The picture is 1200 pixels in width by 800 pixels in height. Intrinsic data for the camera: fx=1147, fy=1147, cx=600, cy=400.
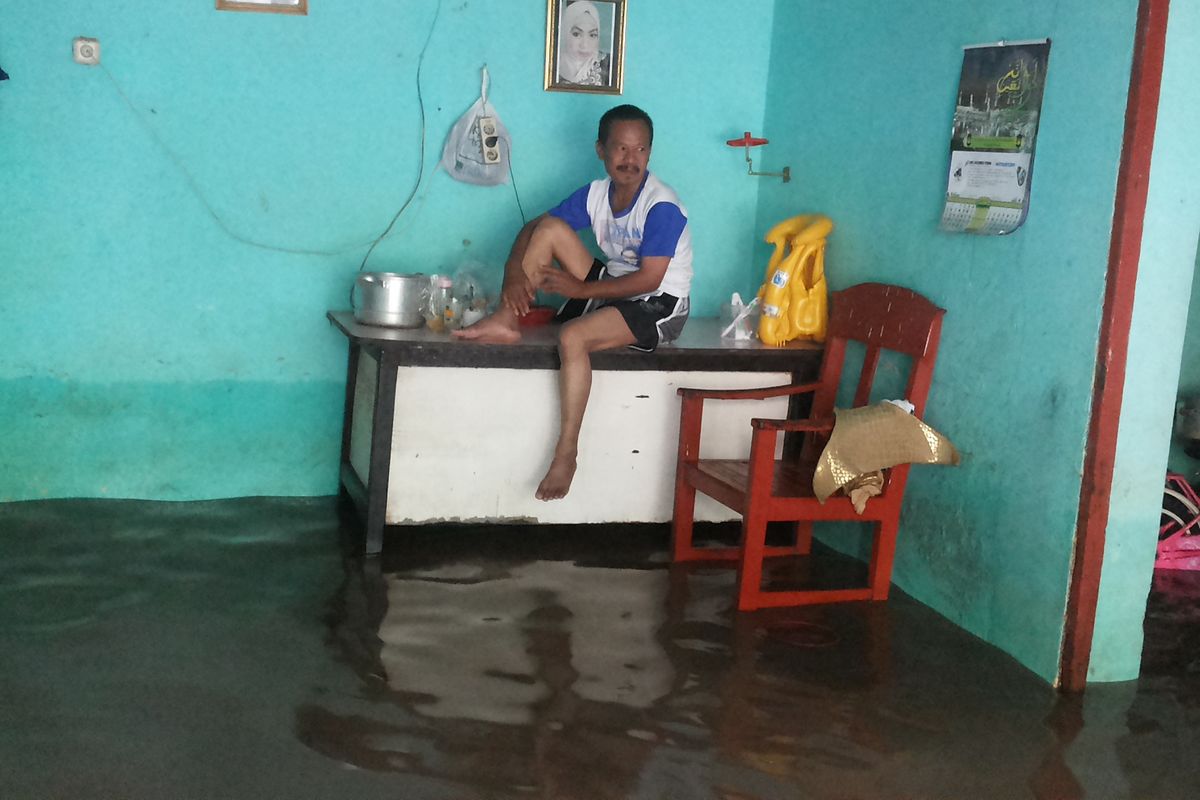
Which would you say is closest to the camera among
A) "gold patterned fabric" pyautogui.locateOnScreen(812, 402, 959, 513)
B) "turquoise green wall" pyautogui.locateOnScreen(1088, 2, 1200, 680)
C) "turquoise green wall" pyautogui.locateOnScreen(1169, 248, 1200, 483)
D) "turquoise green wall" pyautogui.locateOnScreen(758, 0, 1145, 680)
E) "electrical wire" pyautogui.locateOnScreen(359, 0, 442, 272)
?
Answer: "turquoise green wall" pyautogui.locateOnScreen(1088, 2, 1200, 680)

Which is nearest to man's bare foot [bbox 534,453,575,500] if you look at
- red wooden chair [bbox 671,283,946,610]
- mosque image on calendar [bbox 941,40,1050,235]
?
red wooden chair [bbox 671,283,946,610]

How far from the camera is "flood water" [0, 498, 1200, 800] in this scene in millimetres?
2322

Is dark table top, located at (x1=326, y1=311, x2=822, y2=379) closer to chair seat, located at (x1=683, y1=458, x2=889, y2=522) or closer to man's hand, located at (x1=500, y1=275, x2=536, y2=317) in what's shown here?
man's hand, located at (x1=500, y1=275, x2=536, y2=317)

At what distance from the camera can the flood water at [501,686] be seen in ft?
7.62

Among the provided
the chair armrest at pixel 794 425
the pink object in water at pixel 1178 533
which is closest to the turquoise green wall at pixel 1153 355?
the chair armrest at pixel 794 425

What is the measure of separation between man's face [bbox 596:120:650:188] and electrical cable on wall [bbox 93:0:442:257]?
771 millimetres

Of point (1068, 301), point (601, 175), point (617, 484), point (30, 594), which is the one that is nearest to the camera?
point (1068, 301)

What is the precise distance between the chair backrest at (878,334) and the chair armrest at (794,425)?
255mm

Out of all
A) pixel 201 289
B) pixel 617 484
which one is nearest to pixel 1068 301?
pixel 617 484

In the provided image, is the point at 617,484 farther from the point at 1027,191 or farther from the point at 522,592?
the point at 1027,191

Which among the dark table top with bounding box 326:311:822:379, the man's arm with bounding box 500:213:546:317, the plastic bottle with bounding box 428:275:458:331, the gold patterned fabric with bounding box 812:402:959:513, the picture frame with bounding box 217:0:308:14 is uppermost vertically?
the picture frame with bounding box 217:0:308:14

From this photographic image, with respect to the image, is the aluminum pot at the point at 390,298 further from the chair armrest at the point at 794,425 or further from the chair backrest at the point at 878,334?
the chair backrest at the point at 878,334

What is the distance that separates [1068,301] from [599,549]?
1709mm

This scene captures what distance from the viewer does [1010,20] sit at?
3.16 meters
